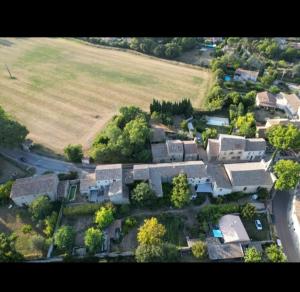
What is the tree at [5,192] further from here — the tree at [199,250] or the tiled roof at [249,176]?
the tiled roof at [249,176]

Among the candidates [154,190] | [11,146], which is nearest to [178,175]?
[154,190]

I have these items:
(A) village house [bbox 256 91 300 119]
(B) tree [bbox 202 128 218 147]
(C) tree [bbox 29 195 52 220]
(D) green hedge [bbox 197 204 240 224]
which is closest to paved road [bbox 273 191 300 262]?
(D) green hedge [bbox 197 204 240 224]

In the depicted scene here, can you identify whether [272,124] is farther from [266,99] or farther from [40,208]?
[40,208]

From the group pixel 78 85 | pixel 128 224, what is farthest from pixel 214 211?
pixel 78 85

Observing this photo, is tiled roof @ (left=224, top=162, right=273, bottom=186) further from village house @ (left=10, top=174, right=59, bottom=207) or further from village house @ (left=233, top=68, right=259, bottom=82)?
village house @ (left=233, top=68, right=259, bottom=82)

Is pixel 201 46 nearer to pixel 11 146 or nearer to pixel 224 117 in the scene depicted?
pixel 224 117

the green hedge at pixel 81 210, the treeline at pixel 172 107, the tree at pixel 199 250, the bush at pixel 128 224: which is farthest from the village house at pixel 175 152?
the tree at pixel 199 250

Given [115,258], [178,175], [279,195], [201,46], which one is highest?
[201,46]
